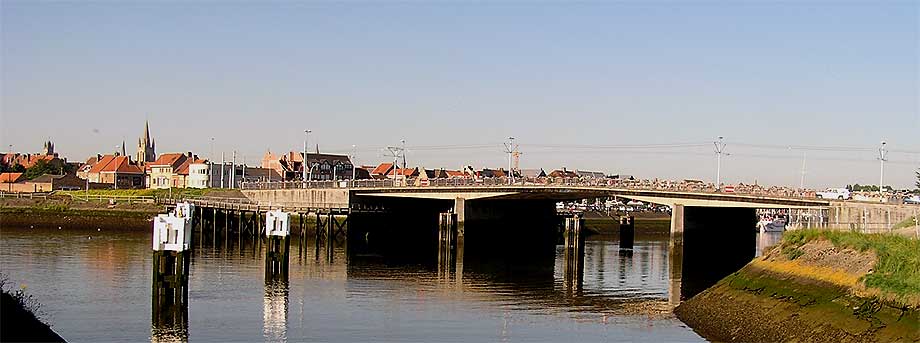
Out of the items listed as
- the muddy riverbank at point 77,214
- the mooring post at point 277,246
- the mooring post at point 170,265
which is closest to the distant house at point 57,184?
the muddy riverbank at point 77,214

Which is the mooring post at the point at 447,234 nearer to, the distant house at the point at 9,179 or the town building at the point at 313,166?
the town building at the point at 313,166

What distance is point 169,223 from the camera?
135 ft

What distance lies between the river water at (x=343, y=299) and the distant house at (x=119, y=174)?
11935 cm

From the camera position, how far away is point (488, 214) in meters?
96.9

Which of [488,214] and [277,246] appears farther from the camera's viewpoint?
[488,214]

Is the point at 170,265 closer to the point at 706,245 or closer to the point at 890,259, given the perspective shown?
the point at 890,259

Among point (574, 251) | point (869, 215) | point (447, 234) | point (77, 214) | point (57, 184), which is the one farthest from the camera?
point (57, 184)

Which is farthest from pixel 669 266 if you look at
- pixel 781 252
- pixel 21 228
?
pixel 21 228

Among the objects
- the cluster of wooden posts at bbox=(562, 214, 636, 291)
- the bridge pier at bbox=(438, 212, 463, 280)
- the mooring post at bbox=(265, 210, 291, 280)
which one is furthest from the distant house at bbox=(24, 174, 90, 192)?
the mooring post at bbox=(265, 210, 291, 280)

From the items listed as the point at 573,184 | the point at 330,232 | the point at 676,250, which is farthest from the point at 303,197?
the point at 676,250

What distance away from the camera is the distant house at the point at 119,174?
189500mm

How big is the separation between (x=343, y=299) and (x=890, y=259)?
76.5ft

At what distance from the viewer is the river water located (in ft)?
123

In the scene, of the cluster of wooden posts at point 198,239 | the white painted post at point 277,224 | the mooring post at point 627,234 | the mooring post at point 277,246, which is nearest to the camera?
the cluster of wooden posts at point 198,239
